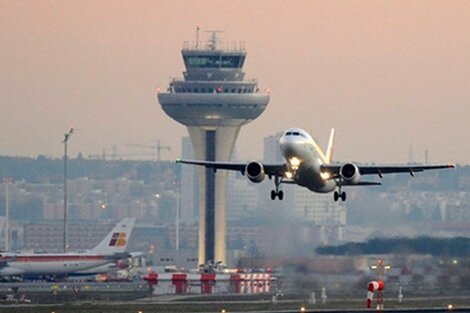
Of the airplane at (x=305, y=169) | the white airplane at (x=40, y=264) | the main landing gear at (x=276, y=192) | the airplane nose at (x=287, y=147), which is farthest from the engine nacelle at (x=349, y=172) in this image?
the white airplane at (x=40, y=264)

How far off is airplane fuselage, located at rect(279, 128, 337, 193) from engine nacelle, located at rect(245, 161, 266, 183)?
5.31 ft

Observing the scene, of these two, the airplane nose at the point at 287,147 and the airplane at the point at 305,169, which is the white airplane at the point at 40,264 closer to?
the airplane at the point at 305,169

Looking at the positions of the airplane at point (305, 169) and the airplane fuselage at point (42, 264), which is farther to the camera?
the airplane fuselage at point (42, 264)

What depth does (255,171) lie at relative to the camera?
120 meters

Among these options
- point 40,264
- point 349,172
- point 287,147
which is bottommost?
point 40,264

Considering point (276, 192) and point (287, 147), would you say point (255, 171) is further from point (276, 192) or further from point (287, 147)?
point (276, 192)

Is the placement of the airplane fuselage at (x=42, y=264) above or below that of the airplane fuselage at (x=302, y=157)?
below

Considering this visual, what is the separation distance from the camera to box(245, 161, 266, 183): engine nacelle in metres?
120

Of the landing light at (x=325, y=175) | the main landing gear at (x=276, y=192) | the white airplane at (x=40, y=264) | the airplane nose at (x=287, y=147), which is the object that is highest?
the airplane nose at (x=287, y=147)

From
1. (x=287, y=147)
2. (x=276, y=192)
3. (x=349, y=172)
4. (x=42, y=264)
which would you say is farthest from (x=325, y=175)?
(x=42, y=264)

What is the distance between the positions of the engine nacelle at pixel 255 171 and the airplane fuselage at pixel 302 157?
1.62m

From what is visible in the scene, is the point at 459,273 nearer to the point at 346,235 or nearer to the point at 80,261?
the point at 346,235

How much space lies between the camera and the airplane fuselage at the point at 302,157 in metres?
119

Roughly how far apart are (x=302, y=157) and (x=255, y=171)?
9.44 ft
